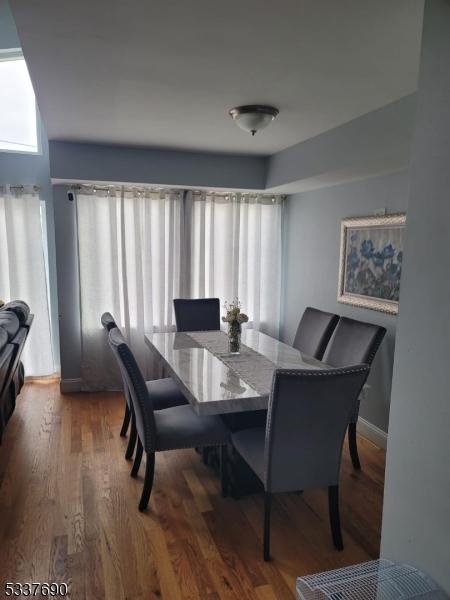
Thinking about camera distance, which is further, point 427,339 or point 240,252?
point 240,252

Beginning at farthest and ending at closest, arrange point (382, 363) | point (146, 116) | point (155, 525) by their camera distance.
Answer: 1. point (382, 363)
2. point (146, 116)
3. point (155, 525)

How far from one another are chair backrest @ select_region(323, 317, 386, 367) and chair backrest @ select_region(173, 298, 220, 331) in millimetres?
1292

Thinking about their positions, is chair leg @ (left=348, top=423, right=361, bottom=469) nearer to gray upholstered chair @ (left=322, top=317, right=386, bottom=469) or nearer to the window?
gray upholstered chair @ (left=322, top=317, right=386, bottom=469)

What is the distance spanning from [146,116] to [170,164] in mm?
1134

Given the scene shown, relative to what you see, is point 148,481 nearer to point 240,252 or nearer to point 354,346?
point 354,346

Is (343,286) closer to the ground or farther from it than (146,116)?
closer to the ground

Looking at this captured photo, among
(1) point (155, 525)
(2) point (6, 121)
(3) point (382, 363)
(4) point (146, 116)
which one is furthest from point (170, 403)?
(2) point (6, 121)

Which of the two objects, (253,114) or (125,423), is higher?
(253,114)

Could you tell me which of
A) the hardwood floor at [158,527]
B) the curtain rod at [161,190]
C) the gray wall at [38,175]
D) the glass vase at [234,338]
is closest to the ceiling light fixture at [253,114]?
the glass vase at [234,338]

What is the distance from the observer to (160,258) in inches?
173

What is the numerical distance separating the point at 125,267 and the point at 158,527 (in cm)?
261

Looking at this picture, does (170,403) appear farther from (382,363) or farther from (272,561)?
(382,363)

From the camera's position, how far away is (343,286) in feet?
12.0

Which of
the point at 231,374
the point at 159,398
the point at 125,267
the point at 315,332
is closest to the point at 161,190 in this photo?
the point at 125,267
